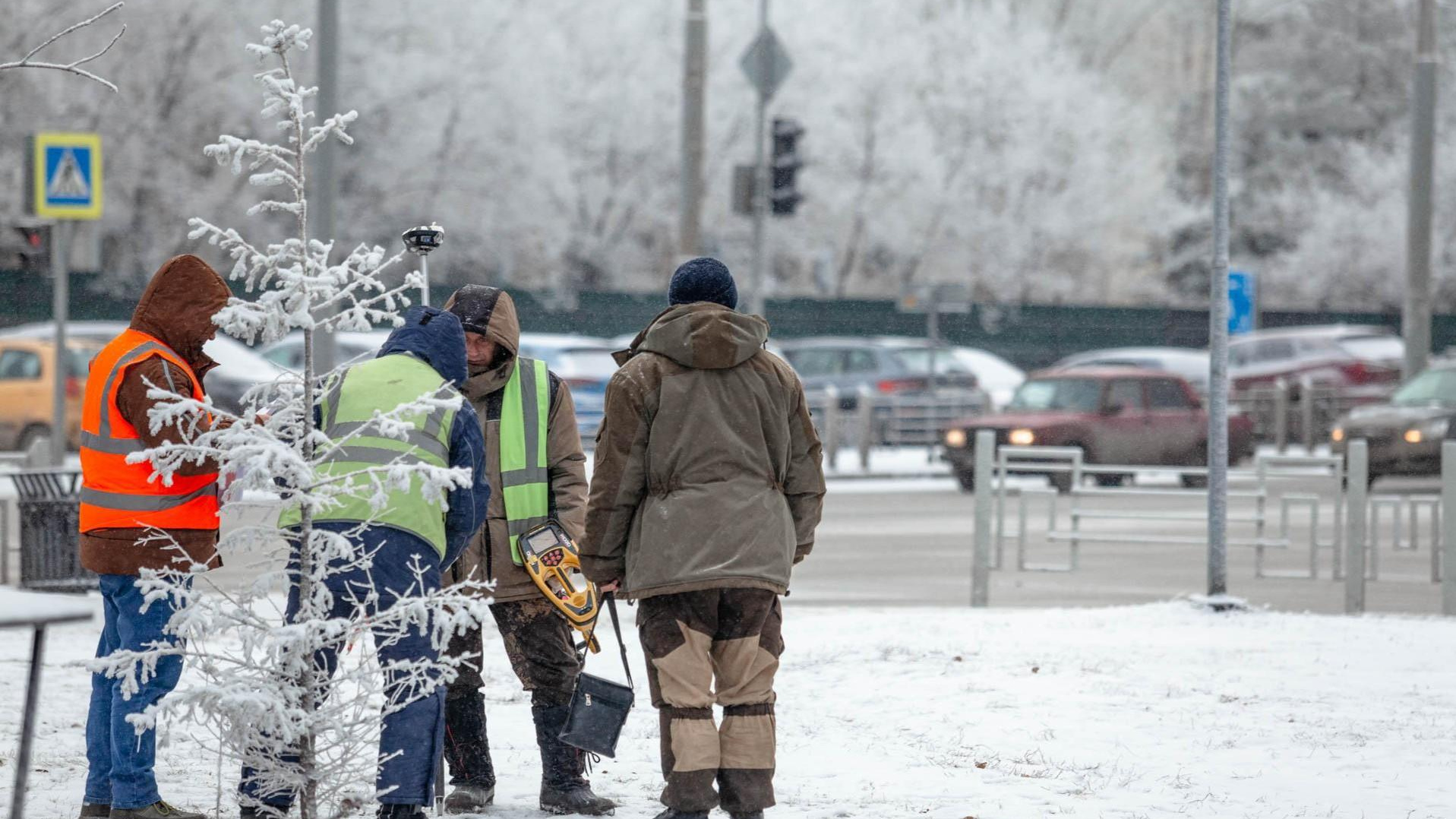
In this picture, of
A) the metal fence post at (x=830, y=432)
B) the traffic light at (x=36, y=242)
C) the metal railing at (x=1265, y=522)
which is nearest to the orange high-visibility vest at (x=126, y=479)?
the metal railing at (x=1265, y=522)

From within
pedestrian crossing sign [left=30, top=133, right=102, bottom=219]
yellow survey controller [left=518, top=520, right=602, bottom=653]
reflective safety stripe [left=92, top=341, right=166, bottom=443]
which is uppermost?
pedestrian crossing sign [left=30, top=133, right=102, bottom=219]

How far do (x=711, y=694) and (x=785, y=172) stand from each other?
61.0 feet

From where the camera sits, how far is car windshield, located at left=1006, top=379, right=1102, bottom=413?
79.0 feet

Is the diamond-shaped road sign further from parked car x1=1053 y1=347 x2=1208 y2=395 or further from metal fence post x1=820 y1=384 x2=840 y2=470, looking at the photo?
parked car x1=1053 y1=347 x2=1208 y2=395

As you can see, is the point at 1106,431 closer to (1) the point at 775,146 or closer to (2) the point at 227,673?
(1) the point at 775,146

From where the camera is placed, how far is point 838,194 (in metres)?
49.0

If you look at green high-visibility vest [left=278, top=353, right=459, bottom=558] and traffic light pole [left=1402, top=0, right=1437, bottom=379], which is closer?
green high-visibility vest [left=278, top=353, right=459, bottom=558]

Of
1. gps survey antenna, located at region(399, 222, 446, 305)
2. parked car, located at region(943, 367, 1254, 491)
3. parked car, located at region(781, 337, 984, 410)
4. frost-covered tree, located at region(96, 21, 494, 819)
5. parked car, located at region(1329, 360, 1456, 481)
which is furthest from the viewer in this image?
parked car, located at region(781, 337, 984, 410)

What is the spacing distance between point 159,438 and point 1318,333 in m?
36.6

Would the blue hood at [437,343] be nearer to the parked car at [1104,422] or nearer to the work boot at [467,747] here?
the work boot at [467,747]

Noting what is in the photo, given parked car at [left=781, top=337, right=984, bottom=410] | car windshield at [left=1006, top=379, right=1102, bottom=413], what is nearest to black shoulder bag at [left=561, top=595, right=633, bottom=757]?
car windshield at [left=1006, top=379, right=1102, bottom=413]

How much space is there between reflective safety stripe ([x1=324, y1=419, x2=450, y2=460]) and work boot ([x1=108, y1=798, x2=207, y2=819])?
1261 millimetres

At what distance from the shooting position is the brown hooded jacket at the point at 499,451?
648 centimetres

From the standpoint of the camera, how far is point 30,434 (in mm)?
24641
